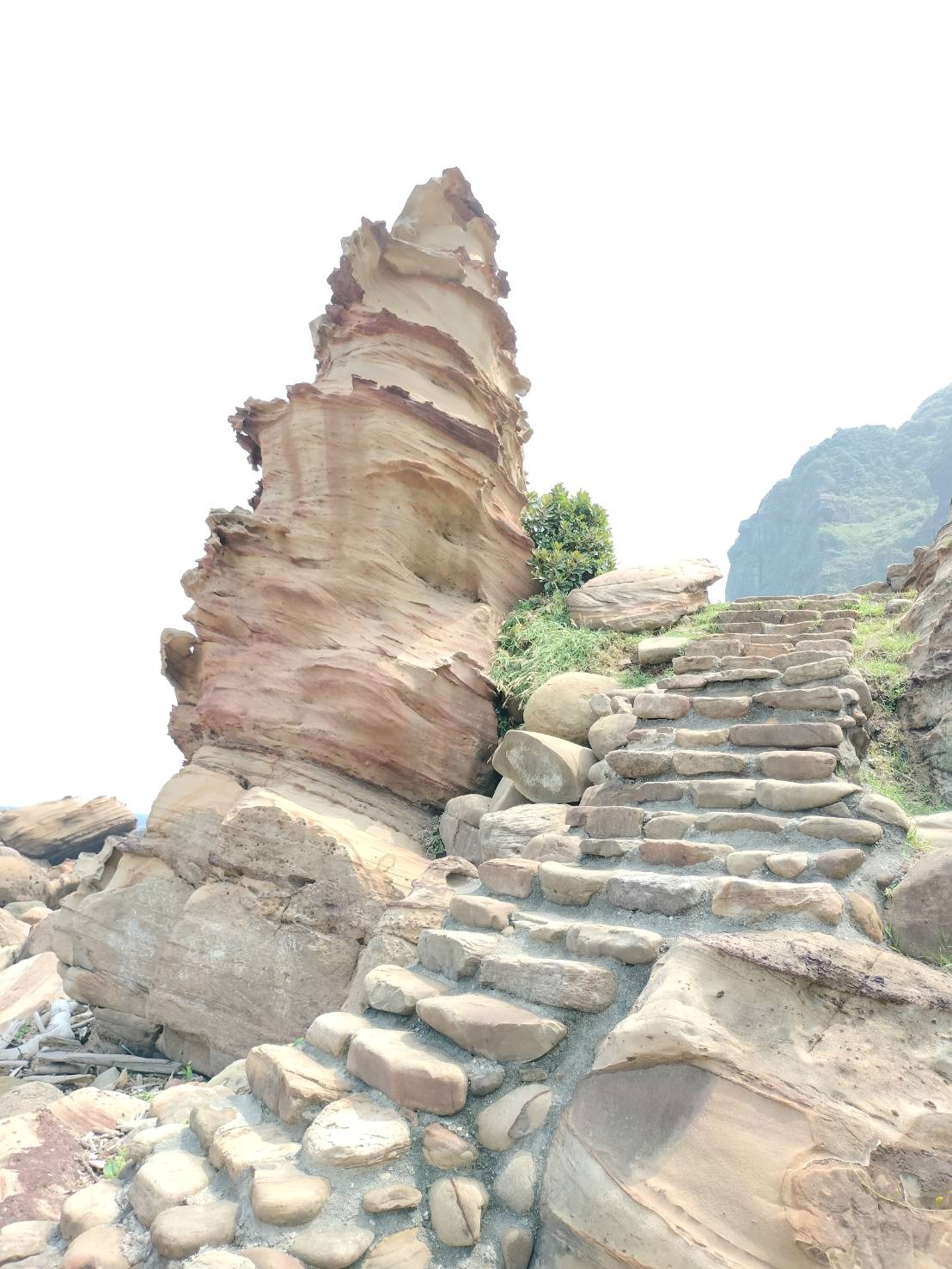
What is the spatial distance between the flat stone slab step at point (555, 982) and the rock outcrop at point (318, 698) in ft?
8.60

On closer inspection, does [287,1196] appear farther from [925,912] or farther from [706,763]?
[706,763]

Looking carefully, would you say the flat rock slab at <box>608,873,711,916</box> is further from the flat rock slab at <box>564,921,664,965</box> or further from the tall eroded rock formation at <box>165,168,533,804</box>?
the tall eroded rock formation at <box>165,168,533,804</box>

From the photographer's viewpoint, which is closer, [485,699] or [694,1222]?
[694,1222]

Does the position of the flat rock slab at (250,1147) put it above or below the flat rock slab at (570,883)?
below

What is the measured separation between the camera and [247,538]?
284 inches

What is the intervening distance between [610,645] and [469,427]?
2.98 metres

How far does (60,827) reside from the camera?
21.1 metres

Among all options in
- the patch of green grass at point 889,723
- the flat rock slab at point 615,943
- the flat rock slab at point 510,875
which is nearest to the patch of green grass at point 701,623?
the patch of green grass at point 889,723

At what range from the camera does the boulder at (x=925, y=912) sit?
257 cm

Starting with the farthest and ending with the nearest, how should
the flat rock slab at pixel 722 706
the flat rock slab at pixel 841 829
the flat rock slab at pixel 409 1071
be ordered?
the flat rock slab at pixel 722 706
the flat rock slab at pixel 841 829
the flat rock slab at pixel 409 1071

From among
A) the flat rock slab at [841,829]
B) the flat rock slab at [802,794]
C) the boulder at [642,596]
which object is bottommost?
the flat rock slab at [841,829]

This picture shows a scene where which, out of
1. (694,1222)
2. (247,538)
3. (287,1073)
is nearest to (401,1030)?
(287,1073)

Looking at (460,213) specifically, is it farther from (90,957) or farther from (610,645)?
(90,957)

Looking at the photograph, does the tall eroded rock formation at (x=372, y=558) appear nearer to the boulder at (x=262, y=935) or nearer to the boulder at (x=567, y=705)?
the boulder at (x=262, y=935)
